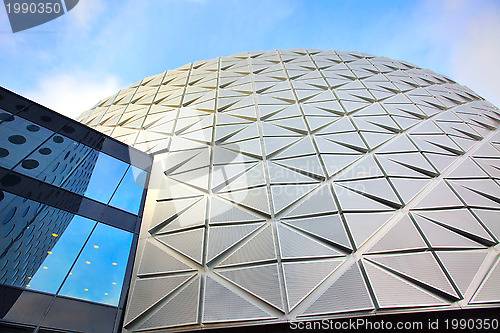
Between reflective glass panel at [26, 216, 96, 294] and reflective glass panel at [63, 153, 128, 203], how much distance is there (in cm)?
100

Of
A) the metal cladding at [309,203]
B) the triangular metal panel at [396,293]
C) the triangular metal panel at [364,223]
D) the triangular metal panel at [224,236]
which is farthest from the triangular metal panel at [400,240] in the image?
the triangular metal panel at [224,236]

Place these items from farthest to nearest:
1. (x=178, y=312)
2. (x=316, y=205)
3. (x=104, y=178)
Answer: (x=104, y=178), (x=316, y=205), (x=178, y=312)

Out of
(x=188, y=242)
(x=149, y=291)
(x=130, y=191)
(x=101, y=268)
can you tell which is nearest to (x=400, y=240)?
(x=188, y=242)

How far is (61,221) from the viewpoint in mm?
7305

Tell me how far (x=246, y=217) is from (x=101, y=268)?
4.15 metres

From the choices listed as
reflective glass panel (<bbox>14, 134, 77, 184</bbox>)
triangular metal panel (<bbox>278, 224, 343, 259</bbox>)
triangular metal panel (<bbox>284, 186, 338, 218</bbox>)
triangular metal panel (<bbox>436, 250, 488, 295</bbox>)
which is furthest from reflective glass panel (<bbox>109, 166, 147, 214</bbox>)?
triangular metal panel (<bbox>436, 250, 488, 295</bbox>)

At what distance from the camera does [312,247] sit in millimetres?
7539

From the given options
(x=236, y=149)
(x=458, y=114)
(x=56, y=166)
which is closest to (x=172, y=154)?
(x=236, y=149)

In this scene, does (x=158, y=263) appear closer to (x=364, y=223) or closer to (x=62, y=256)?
(x=62, y=256)

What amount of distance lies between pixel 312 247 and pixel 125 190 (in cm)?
644

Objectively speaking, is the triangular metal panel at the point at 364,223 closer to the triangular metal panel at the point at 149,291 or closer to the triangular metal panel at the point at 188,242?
the triangular metal panel at the point at 188,242

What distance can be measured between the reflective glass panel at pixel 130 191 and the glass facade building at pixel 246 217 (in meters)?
0.05

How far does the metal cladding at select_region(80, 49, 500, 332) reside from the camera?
21.4ft

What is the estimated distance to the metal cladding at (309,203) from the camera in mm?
6520
